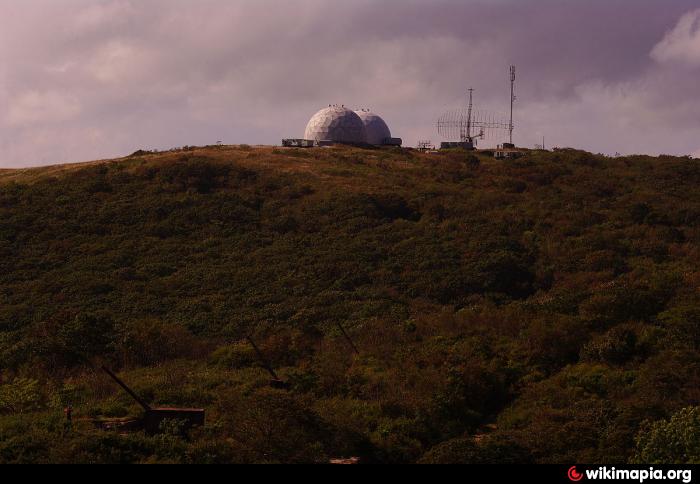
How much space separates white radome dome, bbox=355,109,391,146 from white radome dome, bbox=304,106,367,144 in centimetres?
260

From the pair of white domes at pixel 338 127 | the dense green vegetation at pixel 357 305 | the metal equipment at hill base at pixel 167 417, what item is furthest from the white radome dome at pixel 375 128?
the metal equipment at hill base at pixel 167 417

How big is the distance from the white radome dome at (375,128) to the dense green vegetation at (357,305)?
12636 millimetres

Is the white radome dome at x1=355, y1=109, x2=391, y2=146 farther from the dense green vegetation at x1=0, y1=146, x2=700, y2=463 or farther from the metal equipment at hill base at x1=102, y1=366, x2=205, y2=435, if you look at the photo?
the metal equipment at hill base at x1=102, y1=366, x2=205, y2=435

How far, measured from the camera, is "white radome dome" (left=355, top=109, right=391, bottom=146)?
77000 millimetres

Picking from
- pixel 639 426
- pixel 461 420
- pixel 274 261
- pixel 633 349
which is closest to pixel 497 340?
pixel 633 349

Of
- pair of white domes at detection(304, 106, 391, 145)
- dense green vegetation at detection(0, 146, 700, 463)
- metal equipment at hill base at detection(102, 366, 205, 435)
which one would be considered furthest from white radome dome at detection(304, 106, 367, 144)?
metal equipment at hill base at detection(102, 366, 205, 435)

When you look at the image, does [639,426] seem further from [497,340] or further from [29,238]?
[29,238]

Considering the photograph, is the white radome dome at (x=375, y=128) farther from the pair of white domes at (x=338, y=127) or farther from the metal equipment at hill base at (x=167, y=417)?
the metal equipment at hill base at (x=167, y=417)

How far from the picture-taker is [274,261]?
4138 cm

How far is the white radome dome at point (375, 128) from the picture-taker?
Answer: 77.0 meters

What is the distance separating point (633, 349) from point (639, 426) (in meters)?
7.99

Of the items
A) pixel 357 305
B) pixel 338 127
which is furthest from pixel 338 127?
pixel 357 305

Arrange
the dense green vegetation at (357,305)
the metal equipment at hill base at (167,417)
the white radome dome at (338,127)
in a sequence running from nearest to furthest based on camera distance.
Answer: the metal equipment at hill base at (167,417) → the dense green vegetation at (357,305) → the white radome dome at (338,127)

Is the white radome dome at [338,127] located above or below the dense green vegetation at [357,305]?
above
